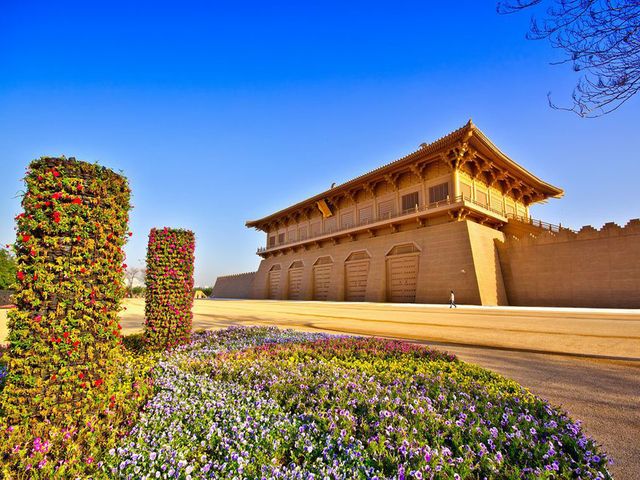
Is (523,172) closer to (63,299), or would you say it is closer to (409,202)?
(409,202)

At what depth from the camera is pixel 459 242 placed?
1948 centimetres

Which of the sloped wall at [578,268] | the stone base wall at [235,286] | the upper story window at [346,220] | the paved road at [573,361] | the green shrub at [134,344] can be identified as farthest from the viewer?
the stone base wall at [235,286]

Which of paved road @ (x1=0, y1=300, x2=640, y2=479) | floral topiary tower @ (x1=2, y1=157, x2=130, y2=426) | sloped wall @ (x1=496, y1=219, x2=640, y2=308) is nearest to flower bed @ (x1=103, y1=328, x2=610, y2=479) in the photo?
paved road @ (x1=0, y1=300, x2=640, y2=479)

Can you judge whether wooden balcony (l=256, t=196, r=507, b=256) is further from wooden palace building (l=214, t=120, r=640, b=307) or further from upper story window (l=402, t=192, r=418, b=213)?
upper story window (l=402, t=192, r=418, b=213)

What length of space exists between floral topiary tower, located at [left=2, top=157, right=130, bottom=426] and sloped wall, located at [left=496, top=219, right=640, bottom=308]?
21.8m

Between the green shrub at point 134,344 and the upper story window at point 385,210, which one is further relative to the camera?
the upper story window at point 385,210

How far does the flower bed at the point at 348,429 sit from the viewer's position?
6.52 ft

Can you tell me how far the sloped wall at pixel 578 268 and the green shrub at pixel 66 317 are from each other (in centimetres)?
2162

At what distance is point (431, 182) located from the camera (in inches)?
883

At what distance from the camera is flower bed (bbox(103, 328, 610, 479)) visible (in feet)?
6.52

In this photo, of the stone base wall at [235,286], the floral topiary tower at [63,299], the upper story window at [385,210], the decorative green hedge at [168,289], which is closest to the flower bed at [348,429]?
the floral topiary tower at [63,299]

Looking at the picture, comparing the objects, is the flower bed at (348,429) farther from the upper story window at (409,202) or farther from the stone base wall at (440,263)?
the upper story window at (409,202)

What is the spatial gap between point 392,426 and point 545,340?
19.4ft

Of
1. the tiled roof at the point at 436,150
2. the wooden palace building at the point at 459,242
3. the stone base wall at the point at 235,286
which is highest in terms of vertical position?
the tiled roof at the point at 436,150
